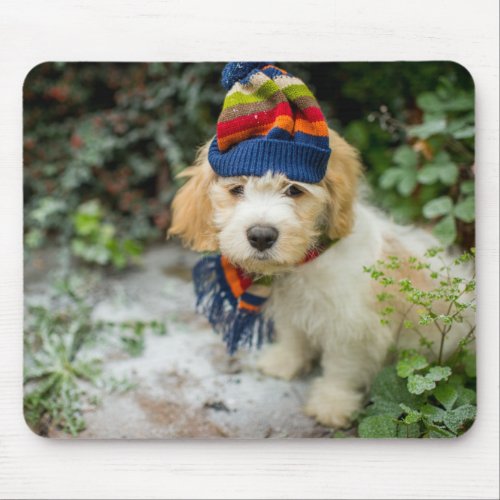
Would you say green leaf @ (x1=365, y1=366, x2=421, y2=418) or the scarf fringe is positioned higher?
the scarf fringe

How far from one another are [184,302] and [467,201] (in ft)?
5.04

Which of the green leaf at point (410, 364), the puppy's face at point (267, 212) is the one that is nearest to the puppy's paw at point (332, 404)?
the green leaf at point (410, 364)

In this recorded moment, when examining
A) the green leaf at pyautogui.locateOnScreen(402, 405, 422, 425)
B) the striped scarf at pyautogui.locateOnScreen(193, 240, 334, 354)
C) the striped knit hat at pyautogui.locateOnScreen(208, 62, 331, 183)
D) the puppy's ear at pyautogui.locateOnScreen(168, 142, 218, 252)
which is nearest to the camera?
the striped knit hat at pyautogui.locateOnScreen(208, 62, 331, 183)

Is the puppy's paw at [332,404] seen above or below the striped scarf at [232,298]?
below

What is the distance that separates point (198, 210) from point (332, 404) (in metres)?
0.93

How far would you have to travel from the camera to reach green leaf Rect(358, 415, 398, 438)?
217 centimetres

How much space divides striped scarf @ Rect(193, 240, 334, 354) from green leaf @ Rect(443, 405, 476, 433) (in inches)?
30.8

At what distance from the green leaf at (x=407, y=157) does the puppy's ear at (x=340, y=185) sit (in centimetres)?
81

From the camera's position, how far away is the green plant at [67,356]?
2.45 metres

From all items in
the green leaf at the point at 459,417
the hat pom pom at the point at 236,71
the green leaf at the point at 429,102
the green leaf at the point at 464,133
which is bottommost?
the green leaf at the point at 459,417

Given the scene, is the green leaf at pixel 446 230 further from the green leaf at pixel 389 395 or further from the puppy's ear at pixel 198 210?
the puppy's ear at pixel 198 210

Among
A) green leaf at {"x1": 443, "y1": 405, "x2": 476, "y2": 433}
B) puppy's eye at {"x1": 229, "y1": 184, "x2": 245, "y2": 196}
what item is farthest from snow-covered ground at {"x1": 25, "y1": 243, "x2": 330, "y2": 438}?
puppy's eye at {"x1": 229, "y1": 184, "x2": 245, "y2": 196}

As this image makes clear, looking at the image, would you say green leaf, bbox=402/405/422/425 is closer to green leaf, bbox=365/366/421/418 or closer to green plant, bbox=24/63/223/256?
green leaf, bbox=365/366/421/418

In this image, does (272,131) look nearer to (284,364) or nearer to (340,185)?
(340,185)
